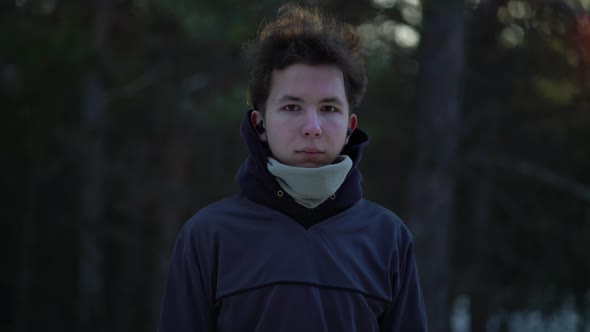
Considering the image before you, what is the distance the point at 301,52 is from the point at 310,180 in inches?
15.5

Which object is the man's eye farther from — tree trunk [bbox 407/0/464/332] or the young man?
tree trunk [bbox 407/0/464/332]

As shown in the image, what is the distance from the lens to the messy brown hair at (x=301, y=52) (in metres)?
2.35

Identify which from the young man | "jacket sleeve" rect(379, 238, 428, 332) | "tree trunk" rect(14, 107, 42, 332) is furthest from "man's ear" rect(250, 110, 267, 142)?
"tree trunk" rect(14, 107, 42, 332)

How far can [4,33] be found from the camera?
28.7 feet

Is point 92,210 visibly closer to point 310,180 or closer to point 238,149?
point 238,149

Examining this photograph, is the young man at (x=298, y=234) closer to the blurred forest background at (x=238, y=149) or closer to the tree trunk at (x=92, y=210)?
the blurred forest background at (x=238, y=149)

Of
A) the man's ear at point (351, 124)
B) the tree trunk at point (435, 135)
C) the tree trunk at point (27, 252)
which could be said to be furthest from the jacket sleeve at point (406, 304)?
the tree trunk at point (27, 252)

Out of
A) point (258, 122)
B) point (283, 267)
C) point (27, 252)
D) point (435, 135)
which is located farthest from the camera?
point (27, 252)

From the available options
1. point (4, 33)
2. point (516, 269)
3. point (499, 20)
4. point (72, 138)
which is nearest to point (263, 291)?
point (4, 33)

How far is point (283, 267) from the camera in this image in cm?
221

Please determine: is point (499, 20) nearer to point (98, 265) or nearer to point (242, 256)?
point (98, 265)

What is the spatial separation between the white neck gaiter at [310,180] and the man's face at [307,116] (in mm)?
53

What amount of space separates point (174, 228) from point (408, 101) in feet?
17.8

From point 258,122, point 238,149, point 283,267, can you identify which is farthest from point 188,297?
point 238,149
